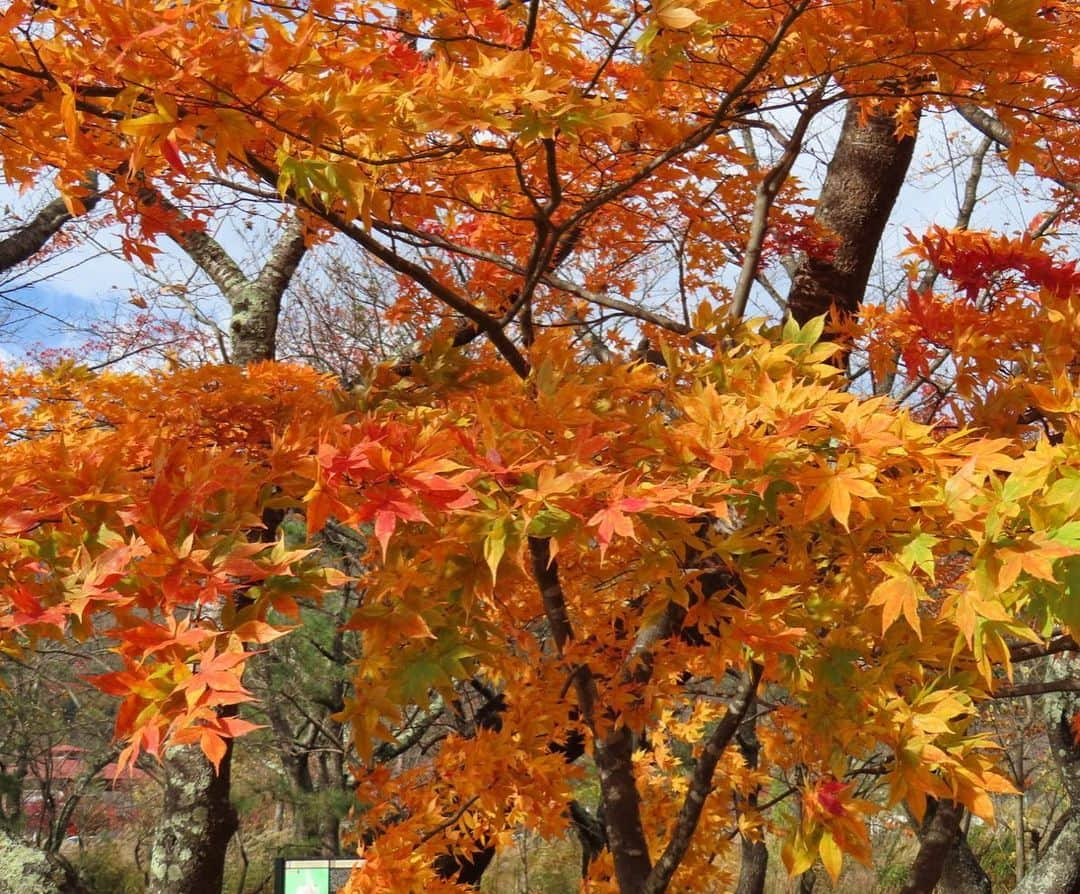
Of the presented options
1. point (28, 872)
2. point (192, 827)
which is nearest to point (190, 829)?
point (192, 827)

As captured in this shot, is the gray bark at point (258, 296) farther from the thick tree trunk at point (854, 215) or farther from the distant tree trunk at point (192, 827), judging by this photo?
the thick tree trunk at point (854, 215)

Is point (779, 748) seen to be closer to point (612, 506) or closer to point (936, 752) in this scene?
point (936, 752)

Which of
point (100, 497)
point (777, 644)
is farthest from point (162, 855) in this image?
point (777, 644)

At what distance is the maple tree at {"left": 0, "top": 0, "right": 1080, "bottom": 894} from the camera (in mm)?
1380

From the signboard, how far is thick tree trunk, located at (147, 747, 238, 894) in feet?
1.04

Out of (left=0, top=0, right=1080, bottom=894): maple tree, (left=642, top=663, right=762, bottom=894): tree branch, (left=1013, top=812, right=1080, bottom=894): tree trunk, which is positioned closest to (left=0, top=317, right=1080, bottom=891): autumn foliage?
(left=0, top=0, right=1080, bottom=894): maple tree

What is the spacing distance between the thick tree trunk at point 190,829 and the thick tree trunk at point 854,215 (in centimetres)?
319

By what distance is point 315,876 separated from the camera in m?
3.85

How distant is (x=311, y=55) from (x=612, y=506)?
3.02 feet

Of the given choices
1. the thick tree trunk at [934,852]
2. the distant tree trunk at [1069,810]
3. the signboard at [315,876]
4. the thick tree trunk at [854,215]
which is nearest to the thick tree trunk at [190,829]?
the signboard at [315,876]

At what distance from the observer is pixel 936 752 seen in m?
1.54

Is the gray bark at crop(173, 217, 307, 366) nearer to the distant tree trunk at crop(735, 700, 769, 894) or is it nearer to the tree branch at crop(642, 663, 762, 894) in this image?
the tree branch at crop(642, 663, 762, 894)

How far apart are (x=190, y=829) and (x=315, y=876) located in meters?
0.61

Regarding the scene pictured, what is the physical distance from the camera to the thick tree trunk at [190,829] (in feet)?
12.8
